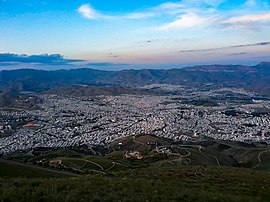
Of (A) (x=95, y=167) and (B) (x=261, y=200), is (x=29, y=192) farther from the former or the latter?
(A) (x=95, y=167)

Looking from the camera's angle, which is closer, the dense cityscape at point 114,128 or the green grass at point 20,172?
the green grass at point 20,172

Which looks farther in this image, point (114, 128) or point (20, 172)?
point (114, 128)

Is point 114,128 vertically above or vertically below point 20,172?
below

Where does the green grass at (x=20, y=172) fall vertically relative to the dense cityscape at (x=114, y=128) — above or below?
above

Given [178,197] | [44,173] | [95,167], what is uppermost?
[178,197]

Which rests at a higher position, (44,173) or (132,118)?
(44,173)

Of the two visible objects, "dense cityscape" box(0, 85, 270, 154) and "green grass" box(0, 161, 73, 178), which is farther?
"dense cityscape" box(0, 85, 270, 154)

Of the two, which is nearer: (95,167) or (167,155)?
(95,167)

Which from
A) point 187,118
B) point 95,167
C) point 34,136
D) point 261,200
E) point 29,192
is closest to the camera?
point 29,192

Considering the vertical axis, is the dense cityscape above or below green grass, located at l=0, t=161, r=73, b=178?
below

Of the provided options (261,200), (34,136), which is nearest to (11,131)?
(34,136)

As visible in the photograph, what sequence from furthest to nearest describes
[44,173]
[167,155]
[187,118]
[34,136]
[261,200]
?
[187,118], [34,136], [167,155], [44,173], [261,200]
